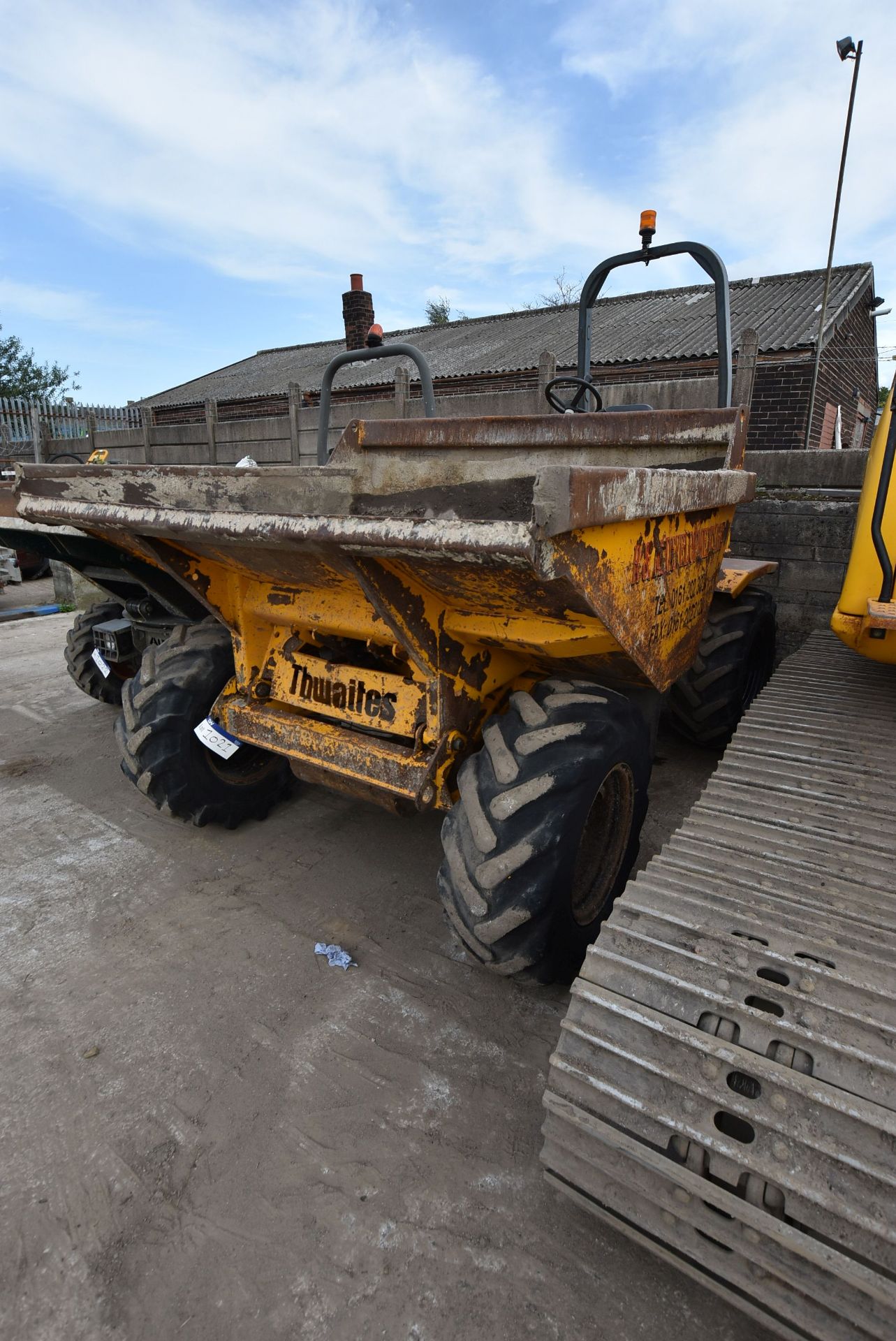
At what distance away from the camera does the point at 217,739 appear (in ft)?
9.28

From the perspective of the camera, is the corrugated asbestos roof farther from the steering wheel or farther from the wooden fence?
the steering wheel

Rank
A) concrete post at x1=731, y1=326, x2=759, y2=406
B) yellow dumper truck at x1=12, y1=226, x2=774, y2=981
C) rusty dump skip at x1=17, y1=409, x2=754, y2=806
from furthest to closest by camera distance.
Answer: concrete post at x1=731, y1=326, x2=759, y2=406 < yellow dumper truck at x1=12, y1=226, x2=774, y2=981 < rusty dump skip at x1=17, y1=409, x2=754, y2=806

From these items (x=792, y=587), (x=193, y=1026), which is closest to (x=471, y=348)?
(x=792, y=587)

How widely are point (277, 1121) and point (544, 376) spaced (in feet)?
26.2

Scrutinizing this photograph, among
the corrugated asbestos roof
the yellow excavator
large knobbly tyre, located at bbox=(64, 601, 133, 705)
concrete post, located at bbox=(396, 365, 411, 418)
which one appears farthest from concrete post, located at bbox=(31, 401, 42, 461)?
the yellow excavator

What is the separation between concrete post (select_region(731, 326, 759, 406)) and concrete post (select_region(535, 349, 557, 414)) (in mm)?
1916

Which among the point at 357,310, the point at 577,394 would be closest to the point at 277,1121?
the point at 577,394

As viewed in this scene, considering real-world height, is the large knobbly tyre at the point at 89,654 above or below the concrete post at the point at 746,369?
below

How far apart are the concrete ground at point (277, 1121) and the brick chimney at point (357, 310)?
15.1 meters

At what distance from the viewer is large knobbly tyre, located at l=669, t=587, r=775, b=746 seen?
11.7ft

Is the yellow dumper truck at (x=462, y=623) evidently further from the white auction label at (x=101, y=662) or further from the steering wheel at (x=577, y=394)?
the white auction label at (x=101, y=662)

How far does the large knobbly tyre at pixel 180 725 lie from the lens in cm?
293

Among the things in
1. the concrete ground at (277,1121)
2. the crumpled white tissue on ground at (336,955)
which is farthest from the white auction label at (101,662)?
the crumpled white tissue on ground at (336,955)

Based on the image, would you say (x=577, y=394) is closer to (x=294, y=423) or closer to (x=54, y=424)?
(x=294, y=423)
